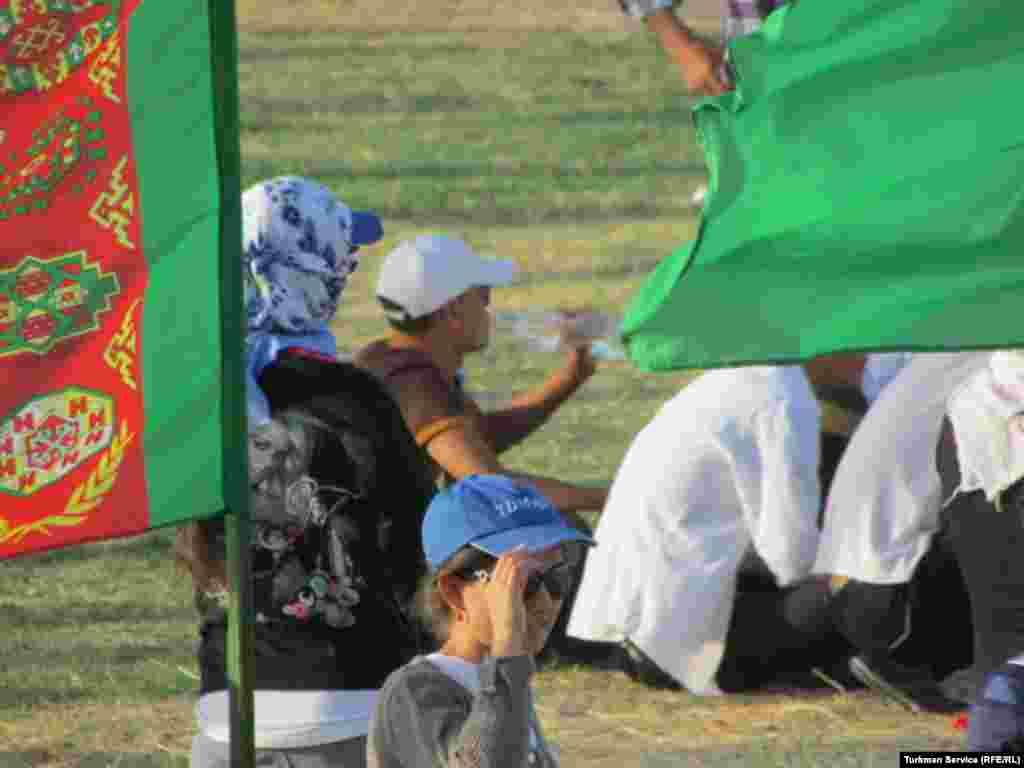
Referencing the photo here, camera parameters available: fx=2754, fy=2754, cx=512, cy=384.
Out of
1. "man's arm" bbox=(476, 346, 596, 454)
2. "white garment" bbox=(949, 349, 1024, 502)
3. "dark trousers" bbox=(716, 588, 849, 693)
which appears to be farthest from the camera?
"man's arm" bbox=(476, 346, 596, 454)

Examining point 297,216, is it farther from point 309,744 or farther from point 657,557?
point 657,557

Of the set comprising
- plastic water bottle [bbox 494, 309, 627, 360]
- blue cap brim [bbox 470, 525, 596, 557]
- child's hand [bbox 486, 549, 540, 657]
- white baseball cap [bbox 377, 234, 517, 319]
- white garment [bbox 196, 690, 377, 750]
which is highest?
white baseball cap [bbox 377, 234, 517, 319]

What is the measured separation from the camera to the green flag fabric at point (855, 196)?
4.53 metres

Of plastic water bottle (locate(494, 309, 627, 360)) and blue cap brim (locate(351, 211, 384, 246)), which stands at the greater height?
blue cap brim (locate(351, 211, 384, 246))

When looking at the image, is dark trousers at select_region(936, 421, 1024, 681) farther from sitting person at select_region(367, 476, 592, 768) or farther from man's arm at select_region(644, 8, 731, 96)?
man's arm at select_region(644, 8, 731, 96)

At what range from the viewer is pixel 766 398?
282 inches

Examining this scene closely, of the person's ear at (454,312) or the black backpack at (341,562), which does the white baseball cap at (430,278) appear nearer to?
the person's ear at (454,312)

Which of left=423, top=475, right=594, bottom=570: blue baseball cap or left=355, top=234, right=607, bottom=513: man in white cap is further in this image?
left=355, top=234, right=607, bottom=513: man in white cap

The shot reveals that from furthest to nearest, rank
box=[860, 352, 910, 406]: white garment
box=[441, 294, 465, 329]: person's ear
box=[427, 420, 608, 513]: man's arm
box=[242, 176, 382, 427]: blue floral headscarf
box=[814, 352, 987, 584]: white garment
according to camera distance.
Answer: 1. box=[860, 352, 910, 406]: white garment
2. box=[441, 294, 465, 329]: person's ear
3. box=[814, 352, 987, 584]: white garment
4. box=[427, 420, 608, 513]: man's arm
5. box=[242, 176, 382, 427]: blue floral headscarf

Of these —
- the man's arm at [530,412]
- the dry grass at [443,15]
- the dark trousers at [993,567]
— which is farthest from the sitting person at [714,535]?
the dry grass at [443,15]

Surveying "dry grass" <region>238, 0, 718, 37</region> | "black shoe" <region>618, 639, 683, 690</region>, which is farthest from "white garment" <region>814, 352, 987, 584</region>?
"dry grass" <region>238, 0, 718, 37</region>

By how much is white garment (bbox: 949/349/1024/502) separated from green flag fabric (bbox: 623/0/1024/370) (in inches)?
22.9

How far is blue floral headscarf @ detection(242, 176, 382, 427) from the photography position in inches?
196

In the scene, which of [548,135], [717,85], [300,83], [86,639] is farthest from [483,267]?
[300,83]
